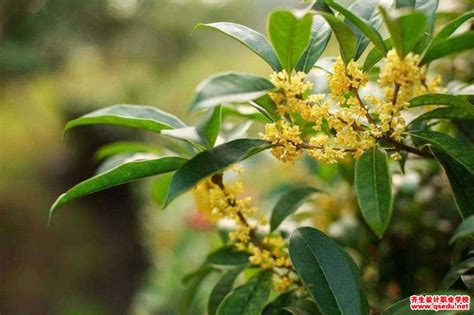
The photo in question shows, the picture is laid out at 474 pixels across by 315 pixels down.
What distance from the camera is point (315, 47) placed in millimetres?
591

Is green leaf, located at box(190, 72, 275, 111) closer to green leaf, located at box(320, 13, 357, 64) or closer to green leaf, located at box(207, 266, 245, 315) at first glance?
green leaf, located at box(320, 13, 357, 64)

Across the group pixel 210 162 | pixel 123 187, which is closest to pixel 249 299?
pixel 210 162

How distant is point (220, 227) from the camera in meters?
0.93

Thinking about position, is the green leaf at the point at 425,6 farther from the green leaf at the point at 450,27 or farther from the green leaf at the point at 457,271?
the green leaf at the point at 457,271

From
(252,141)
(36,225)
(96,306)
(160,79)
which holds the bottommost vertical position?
(96,306)

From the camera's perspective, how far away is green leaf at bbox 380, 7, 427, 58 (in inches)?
17.4

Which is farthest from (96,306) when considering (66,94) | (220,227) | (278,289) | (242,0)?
(242,0)

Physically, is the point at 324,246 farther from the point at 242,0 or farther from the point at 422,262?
the point at 242,0

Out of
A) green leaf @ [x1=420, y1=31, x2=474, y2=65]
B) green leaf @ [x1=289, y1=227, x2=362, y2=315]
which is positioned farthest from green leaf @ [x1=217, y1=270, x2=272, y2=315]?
green leaf @ [x1=420, y1=31, x2=474, y2=65]

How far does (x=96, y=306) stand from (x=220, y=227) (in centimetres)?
178

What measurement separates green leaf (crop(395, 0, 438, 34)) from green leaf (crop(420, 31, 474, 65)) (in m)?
0.05

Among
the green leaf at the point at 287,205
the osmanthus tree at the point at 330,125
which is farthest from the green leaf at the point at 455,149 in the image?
the green leaf at the point at 287,205

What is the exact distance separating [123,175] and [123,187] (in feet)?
8.47

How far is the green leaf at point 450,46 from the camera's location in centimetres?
50
